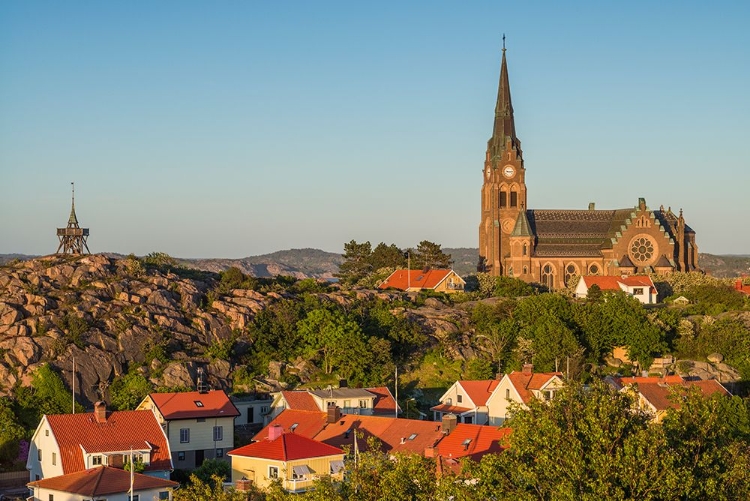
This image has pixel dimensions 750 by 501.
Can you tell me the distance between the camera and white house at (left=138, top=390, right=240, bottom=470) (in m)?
60.2

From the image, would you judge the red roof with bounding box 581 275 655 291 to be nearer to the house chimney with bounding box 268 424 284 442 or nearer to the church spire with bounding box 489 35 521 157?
the church spire with bounding box 489 35 521 157

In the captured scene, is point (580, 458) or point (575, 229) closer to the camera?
point (580, 458)

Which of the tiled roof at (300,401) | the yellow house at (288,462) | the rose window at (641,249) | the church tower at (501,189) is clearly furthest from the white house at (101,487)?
the rose window at (641,249)

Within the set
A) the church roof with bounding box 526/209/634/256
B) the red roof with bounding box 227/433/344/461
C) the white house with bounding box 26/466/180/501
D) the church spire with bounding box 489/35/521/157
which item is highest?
the church spire with bounding box 489/35/521/157

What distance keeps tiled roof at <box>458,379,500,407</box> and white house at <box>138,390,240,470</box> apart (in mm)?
15204

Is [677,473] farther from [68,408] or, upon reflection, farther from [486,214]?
[486,214]

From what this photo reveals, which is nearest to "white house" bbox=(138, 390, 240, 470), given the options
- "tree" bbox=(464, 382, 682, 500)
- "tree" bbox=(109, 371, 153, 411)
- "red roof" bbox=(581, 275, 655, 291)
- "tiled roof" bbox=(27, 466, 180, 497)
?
"tree" bbox=(109, 371, 153, 411)

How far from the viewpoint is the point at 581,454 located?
35250 millimetres

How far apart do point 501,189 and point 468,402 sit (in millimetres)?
72269

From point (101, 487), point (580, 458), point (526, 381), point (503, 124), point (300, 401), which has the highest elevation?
point (503, 124)

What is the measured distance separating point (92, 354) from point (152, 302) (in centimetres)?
900

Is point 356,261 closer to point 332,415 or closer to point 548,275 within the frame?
point 548,275

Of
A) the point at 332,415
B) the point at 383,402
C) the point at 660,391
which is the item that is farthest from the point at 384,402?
the point at 660,391

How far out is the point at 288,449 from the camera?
1971 inches
